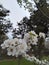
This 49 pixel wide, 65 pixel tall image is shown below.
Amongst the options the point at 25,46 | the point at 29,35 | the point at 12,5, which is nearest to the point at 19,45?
the point at 25,46

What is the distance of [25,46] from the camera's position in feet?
5.22

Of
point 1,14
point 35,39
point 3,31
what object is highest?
point 1,14

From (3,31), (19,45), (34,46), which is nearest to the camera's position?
(19,45)

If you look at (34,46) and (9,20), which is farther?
(9,20)

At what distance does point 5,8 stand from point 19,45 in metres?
14.0

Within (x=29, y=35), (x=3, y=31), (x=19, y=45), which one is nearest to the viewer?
(x=19, y=45)

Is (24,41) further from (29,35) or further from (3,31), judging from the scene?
(3,31)

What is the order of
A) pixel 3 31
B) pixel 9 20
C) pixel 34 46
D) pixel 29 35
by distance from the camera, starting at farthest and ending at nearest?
pixel 9 20, pixel 3 31, pixel 34 46, pixel 29 35

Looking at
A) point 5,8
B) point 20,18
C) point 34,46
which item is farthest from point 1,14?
point 34,46

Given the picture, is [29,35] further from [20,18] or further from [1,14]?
[20,18]

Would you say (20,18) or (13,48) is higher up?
(20,18)

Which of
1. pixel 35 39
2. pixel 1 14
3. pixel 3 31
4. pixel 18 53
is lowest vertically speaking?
pixel 18 53

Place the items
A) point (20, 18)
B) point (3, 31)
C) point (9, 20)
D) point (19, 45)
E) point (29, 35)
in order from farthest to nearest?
1. point (20, 18)
2. point (9, 20)
3. point (3, 31)
4. point (29, 35)
5. point (19, 45)

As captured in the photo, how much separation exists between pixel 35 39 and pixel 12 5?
1400cm
